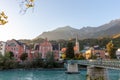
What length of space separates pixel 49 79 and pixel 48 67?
2533 cm

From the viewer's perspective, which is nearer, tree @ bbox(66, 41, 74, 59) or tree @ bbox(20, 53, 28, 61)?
tree @ bbox(66, 41, 74, 59)

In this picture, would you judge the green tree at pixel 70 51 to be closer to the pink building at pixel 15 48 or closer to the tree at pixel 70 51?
the tree at pixel 70 51

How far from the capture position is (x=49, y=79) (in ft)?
134

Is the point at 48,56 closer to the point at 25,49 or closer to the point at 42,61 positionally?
the point at 42,61

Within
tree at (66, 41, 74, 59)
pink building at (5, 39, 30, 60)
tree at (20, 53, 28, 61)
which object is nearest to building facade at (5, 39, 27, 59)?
pink building at (5, 39, 30, 60)

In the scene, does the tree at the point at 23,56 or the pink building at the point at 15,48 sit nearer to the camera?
the tree at the point at 23,56

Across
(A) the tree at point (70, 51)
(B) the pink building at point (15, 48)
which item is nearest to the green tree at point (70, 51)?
(A) the tree at point (70, 51)

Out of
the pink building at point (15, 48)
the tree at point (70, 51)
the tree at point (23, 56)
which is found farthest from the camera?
the pink building at point (15, 48)

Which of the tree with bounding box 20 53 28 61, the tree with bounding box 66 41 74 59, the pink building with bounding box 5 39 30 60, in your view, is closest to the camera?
the tree with bounding box 66 41 74 59

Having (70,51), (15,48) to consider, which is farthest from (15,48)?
(70,51)

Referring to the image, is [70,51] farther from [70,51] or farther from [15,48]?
[15,48]

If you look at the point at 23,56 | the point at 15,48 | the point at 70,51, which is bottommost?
the point at 23,56

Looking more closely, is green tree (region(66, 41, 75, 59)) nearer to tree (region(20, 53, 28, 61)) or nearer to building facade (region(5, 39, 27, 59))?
tree (region(20, 53, 28, 61))

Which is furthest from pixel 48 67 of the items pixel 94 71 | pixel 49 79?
pixel 94 71
